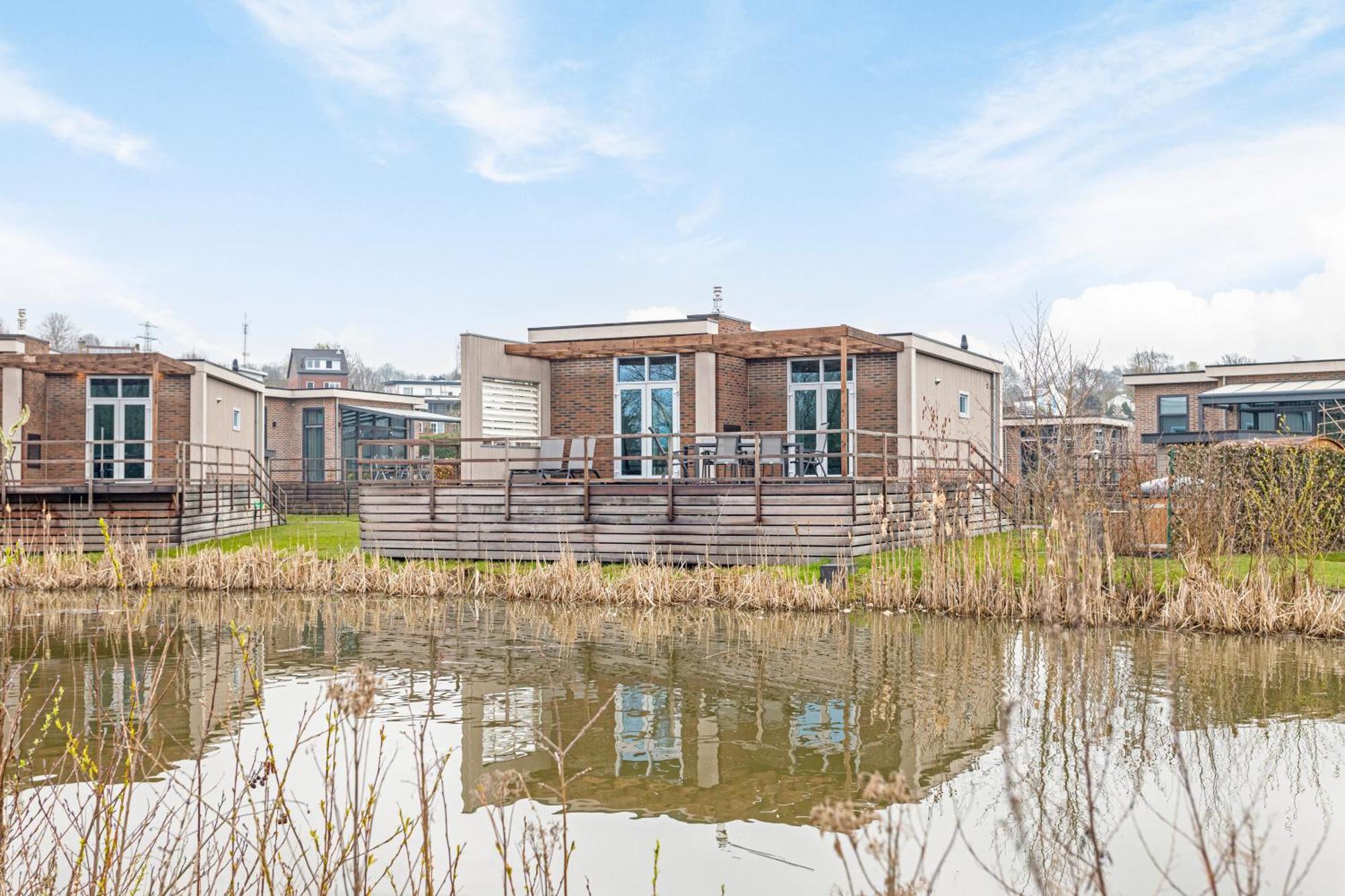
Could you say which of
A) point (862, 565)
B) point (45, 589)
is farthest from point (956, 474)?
point (45, 589)

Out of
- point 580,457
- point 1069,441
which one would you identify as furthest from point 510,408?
point 1069,441

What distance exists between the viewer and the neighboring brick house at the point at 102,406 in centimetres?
2447

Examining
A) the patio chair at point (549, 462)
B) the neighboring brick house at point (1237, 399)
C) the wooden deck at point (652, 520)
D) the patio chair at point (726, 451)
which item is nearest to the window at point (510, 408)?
the patio chair at point (549, 462)

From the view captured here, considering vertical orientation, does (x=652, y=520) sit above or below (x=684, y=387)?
below

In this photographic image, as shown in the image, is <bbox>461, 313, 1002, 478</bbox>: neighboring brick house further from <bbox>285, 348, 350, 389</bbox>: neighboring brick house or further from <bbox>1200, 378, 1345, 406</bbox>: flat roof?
<bbox>285, 348, 350, 389</bbox>: neighboring brick house

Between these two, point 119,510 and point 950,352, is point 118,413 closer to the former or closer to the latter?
point 119,510

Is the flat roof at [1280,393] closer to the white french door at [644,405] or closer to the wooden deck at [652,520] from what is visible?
the wooden deck at [652,520]

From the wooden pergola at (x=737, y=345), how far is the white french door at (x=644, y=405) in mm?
407

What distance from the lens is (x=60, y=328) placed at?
71.3 m

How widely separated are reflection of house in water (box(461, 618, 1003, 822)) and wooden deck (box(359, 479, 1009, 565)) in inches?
156

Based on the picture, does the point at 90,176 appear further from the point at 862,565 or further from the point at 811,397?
the point at 862,565

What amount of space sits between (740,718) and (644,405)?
47.6 ft

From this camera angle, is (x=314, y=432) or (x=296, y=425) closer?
(x=296, y=425)

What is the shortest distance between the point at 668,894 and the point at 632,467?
57.2ft
